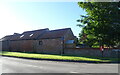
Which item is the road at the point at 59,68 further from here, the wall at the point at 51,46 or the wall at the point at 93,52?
the wall at the point at 51,46

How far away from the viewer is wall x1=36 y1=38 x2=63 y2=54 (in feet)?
122

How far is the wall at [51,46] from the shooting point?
37.1 m

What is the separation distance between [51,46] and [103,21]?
17907 millimetres

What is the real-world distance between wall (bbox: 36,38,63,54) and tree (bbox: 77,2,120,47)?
1246 centimetres

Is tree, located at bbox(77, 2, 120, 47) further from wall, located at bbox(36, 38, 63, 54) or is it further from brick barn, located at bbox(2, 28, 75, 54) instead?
wall, located at bbox(36, 38, 63, 54)

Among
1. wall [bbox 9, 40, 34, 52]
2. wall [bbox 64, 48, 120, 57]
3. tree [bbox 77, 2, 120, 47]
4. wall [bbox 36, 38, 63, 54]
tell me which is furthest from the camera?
wall [bbox 9, 40, 34, 52]

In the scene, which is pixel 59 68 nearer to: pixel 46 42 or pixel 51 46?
pixel 51 46

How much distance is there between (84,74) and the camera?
30.6ft

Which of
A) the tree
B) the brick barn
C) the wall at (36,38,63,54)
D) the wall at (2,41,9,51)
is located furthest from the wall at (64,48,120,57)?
the wall at (2,41,9,51)

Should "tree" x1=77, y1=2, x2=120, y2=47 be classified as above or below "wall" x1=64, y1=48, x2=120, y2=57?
above

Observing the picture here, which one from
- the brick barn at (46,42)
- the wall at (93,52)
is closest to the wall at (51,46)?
the brick barn at (46,42)

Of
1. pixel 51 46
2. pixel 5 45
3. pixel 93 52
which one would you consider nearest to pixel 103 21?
pixel 93 52

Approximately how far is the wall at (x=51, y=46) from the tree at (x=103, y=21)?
12.5 meters

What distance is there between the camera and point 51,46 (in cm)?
3903
